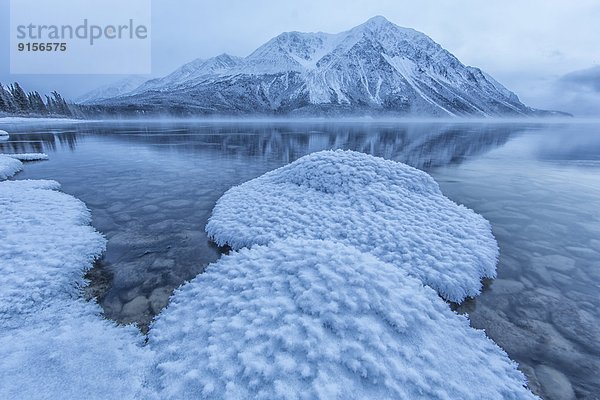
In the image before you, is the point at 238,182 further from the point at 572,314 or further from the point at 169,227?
the point at 572,314

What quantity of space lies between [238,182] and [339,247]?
9865mm

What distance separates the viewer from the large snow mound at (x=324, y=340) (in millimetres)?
3369

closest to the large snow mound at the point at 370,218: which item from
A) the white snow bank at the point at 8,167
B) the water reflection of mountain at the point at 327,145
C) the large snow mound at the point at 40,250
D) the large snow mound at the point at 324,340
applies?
the large snow mound at the point at 324,340

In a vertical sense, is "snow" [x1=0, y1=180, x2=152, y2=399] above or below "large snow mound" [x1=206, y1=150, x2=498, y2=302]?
below

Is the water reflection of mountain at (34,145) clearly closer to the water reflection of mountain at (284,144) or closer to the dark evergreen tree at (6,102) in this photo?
the water reflection of mountain at (284,144)

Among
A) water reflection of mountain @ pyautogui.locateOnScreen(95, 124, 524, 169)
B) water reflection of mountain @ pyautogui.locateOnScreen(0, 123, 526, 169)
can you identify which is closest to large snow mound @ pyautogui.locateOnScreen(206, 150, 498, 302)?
water reflection of mountain @ pyautogui.locateOnScreen(95, 124, 524, 169)

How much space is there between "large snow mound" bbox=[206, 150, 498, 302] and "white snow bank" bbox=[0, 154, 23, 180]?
1323 cm

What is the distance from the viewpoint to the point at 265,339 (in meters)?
3.81

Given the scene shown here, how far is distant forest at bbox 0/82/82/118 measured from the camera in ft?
284

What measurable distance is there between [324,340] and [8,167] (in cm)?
2076

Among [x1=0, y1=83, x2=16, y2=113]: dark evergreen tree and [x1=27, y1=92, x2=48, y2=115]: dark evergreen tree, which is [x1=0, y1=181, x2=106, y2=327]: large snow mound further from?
[x1=27, y1=92, x2=48, y2=115]: dark evergreen tree

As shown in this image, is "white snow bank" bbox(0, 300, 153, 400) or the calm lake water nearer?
"white snow bank" bbox(0, 300, 153, 400)

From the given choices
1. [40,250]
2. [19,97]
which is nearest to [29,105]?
[19,97]

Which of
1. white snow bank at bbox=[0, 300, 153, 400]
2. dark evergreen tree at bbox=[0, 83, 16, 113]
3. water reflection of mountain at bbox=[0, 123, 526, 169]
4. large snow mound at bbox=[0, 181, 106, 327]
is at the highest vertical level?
dark evergreen tree at bbox=[0, 83, 16, 113]
